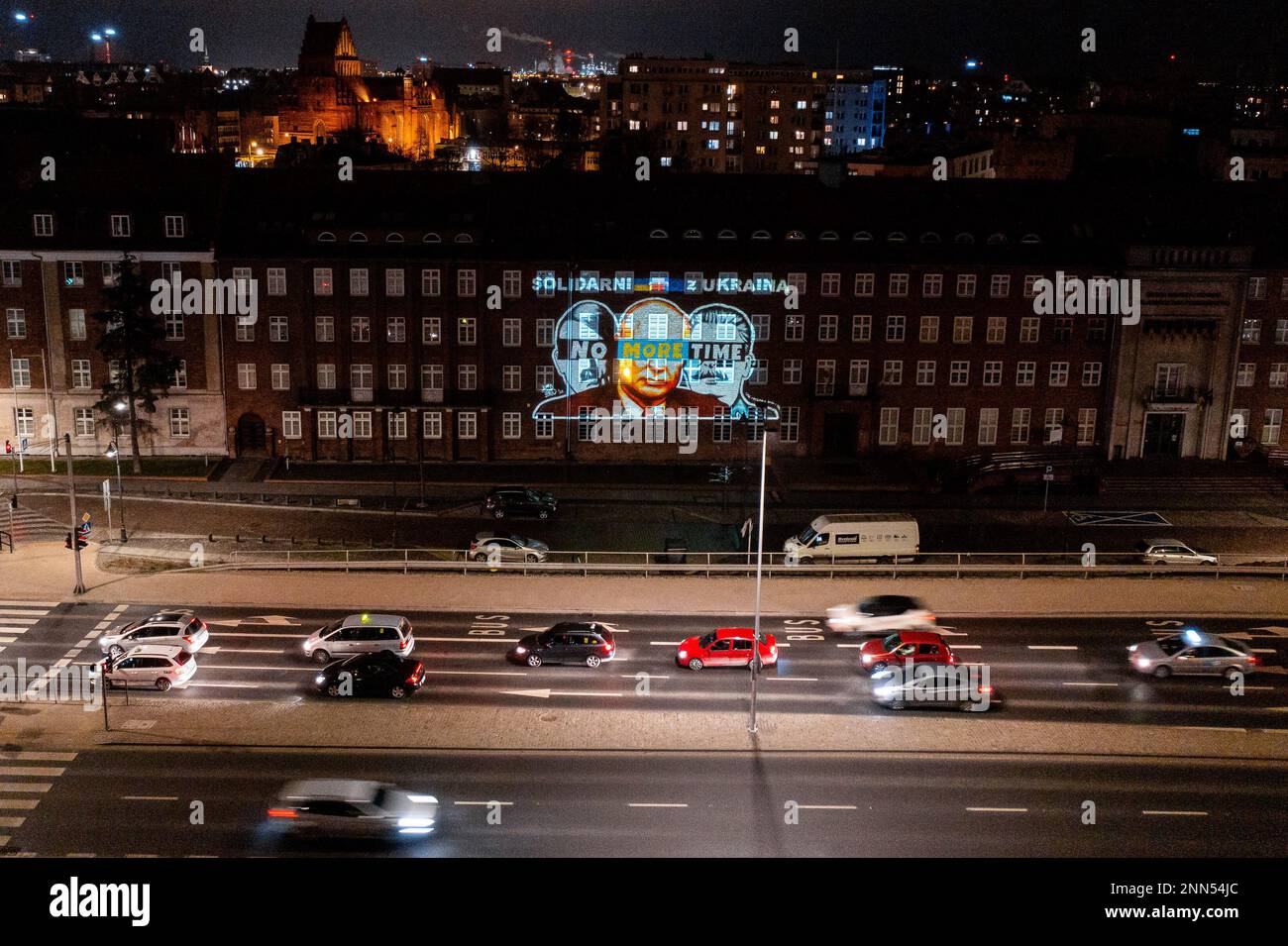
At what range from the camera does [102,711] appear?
33.0 meters

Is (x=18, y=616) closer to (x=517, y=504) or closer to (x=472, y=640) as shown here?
(x=472, y=640)

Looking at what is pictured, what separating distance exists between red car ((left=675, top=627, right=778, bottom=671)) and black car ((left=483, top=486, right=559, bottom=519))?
17.8m

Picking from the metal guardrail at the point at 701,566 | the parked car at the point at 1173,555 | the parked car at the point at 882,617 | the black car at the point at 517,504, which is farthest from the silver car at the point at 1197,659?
the black car at the point at 517,504

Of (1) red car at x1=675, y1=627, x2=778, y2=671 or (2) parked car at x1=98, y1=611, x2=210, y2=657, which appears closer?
(2) parked car at x1=98, y1=611, x2=210, y2=657

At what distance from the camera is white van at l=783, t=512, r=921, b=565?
47156 mm

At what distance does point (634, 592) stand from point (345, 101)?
494 feet

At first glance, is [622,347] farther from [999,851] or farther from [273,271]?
[999,851]

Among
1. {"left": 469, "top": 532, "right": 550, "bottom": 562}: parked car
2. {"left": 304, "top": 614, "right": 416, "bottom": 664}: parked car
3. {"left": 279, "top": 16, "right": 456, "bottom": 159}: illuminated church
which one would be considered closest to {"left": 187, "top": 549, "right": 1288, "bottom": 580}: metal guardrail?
{"left": 469, "top": 532, "right": 550, "bottom": 562}: parked car

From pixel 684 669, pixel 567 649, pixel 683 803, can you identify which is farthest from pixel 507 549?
pixel 683 803

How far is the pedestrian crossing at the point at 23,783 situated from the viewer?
26650mm

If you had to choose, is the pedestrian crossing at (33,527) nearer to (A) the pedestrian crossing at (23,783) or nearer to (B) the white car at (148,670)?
(B) the white car at (148,670)

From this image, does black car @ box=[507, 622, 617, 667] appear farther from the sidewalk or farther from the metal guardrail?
the metal guardrail

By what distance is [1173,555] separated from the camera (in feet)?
156

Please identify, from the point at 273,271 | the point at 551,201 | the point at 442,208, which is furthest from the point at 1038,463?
the point at 273,271
